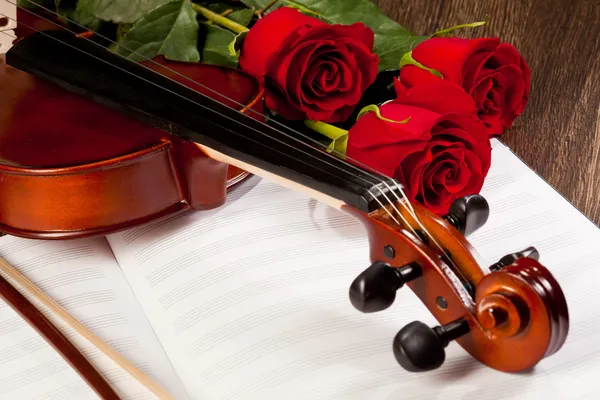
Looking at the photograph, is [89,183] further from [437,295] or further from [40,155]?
[437,295]

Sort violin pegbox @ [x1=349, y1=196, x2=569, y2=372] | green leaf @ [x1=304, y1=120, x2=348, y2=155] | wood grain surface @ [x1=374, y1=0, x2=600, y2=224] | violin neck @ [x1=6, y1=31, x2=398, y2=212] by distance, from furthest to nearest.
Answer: wood grain surface @ [x1=374, y1=0, x2=600, y2=224] → green leaf @ [x1=304, y1=120, x2=348, y2=155] → violin neck @ [x1=6, y1=31, x2=398, y2=212] → violin pegbox @ [x1=349, y1=196, x2=569, y2=372]

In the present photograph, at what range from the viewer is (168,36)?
933 mm

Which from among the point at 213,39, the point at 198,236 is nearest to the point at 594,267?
the point at 198,236

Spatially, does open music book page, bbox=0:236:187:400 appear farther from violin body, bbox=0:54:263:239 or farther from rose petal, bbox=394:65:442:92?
rose petal, bbox=394:65:442:92

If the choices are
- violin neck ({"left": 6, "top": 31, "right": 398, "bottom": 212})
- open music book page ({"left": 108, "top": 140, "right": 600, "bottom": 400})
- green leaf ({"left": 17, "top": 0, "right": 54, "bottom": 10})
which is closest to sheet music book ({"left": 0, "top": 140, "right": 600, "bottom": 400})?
open music book page ({"left": 108, "top": 140, "right": 600, "bottom": 400})

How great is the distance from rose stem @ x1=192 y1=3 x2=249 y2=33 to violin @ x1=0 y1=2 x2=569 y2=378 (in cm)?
11

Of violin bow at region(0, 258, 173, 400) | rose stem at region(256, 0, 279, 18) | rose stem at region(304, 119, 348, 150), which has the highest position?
rose stem at region(256, 0, 279, 18)

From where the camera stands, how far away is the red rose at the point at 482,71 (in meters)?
0.81

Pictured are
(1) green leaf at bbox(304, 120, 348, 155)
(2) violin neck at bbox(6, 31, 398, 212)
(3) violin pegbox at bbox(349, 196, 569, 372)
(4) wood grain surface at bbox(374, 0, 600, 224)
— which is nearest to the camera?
(3) violin pegbox at bbox(349, 196, 569, 372)

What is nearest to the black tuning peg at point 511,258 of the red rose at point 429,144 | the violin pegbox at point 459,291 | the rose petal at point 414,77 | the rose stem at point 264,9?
the violin pegbox at point 459,291

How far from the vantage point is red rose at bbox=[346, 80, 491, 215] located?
28.2 inches

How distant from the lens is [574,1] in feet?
3.65

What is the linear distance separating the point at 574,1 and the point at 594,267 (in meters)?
0.51

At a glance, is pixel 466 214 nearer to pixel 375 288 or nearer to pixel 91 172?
pixel 375 288
